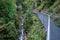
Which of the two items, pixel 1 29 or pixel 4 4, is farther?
pixel 4 4

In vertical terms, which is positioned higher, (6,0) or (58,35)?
(6,0)

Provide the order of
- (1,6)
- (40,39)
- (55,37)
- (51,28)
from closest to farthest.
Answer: (55,37)
(51,28)
(40,39)
(1,6)

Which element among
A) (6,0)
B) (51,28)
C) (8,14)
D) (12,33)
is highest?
(6,0)

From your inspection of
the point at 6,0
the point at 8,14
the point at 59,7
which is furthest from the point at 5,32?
the point at 59,7

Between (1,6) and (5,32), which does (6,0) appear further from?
(5,32)

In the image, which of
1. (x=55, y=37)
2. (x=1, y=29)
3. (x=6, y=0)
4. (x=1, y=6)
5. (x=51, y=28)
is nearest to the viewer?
(x=55, y=37)

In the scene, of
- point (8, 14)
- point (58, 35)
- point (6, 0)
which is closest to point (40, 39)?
point (58, 35)

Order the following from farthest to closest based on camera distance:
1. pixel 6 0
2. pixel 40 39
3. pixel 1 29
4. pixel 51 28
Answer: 1. pixel 6 0
2. pixel 1 29
3. pixel 40 39
4. pixel 51 28

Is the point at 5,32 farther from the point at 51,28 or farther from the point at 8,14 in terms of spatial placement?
the point at 51,28

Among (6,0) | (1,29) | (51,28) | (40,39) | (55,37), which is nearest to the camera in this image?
(55,37)
